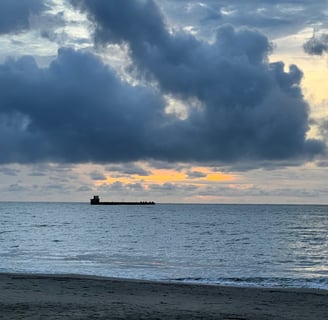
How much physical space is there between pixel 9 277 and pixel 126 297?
925cm

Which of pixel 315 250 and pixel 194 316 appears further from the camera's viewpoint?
pixel 315 250

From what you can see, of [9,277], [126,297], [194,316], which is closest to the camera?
[194,316]

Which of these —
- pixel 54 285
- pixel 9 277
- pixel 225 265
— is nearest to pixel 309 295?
pixel 54 285

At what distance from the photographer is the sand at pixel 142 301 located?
1658 cm

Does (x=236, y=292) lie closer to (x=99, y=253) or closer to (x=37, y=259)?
(x=37, y=259)

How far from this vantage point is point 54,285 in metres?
24.6

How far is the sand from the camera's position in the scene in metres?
16.6

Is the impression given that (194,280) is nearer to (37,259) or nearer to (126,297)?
(126,297)

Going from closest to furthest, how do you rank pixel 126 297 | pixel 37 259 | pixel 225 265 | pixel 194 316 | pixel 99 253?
pixel 194 316
pixel 126 297
pixel 225 265
pixel 37 259
pixel 99 253

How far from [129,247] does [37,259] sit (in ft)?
51.1

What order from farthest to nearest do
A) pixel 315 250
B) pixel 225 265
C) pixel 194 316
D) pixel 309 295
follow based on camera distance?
pixel 315 250 → pixel 225 265 → pixel 309 295 → pixel 194 316

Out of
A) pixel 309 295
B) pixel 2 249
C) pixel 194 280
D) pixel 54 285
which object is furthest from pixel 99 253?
pixel 309 295

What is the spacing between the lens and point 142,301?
65.1 ft

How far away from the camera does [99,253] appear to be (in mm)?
Result: 51094
